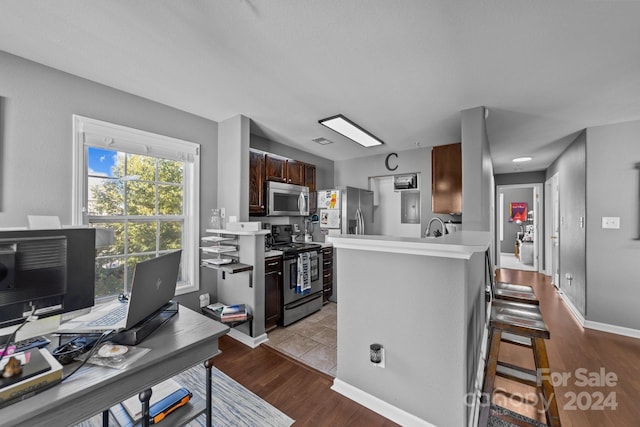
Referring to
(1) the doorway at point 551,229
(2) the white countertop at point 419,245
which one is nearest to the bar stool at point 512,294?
(2) the white countertop at point 419,245

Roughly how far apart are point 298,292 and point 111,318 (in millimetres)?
2366

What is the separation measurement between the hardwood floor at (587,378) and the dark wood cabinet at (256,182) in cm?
303

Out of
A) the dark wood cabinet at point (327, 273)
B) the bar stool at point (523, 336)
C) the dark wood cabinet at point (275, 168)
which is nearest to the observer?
the bar stool at point (523, 336)

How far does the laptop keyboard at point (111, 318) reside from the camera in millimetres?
1169

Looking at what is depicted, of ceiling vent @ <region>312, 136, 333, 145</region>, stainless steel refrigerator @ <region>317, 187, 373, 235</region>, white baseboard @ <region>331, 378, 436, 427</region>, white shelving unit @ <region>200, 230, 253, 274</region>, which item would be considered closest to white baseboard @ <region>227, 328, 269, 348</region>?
white shelving unit @ <region>200, 230, 253, 274</region>

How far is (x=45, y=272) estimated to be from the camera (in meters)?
1.03

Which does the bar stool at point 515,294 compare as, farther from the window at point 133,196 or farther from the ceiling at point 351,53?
the window at point 133,196

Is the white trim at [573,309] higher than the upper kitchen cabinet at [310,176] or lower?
lower

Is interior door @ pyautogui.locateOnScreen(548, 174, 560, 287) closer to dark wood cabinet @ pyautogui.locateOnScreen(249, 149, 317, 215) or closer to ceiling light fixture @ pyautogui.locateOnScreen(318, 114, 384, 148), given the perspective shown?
ceiling light fixture @ pyautogui.locateOnScreen(318, 114, 384, 148)

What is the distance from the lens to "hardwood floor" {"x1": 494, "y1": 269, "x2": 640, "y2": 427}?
1852mm

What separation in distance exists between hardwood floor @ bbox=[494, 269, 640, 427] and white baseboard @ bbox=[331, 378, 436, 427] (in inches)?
31.4

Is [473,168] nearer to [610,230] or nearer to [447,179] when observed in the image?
[447,179]

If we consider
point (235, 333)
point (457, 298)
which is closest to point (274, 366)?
point (235, 333)

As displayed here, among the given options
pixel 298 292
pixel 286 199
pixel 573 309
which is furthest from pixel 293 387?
pixel 573 309
